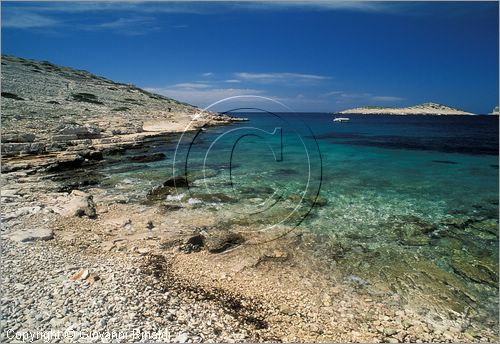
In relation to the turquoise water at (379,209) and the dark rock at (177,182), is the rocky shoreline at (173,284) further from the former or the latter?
the dark rock at (177,182)

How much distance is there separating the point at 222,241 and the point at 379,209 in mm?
8578

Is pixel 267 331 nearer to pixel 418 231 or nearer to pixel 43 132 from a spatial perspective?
pixel 418 231

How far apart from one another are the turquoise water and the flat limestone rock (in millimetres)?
5849

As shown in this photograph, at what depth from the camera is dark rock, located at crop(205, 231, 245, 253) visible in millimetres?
10523

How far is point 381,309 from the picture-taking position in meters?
7.77

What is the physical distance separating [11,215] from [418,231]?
15.7 m

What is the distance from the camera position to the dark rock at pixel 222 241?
10523 mm

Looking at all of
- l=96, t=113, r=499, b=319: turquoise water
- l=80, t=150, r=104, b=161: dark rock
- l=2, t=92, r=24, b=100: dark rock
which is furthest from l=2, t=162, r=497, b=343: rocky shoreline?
l=2, t=92, r=24, b=100: dark rock

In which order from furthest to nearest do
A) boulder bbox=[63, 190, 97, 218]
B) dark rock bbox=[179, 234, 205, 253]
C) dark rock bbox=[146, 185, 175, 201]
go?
dark rock bbox=[146, 185, 175, 201]
boulder bbox=[63, 190, 97, 218]
dark rock bbox=[179, 234, 205, 253]

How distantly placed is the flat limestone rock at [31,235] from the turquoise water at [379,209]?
585 centimetres

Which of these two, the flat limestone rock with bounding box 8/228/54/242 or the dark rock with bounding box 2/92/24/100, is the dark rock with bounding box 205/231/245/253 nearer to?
the flat limestone rock with bounding box 8/228/54/242

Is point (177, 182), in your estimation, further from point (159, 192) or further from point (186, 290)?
point (186, 290)

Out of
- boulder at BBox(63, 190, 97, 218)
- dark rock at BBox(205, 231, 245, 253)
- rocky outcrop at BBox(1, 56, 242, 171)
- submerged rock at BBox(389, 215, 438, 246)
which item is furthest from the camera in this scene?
rocky outcrop at BBox(1, 56, 242, 171)

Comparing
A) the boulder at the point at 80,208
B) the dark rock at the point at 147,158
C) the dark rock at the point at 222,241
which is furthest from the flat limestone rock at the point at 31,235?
the dark rock at the point at 147,158
